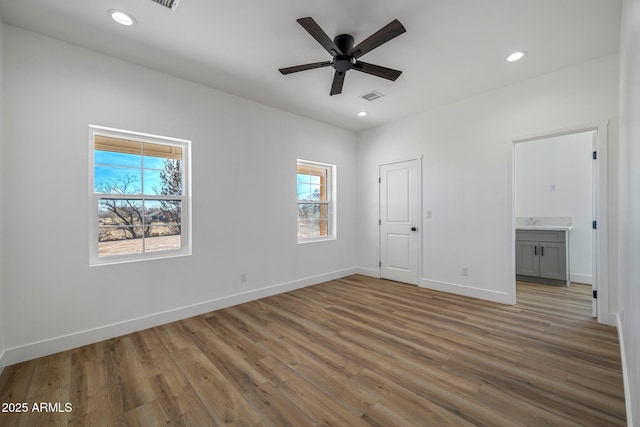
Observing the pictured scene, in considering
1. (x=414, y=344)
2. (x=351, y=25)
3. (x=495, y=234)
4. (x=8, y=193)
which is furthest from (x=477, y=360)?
(x=8, y=193)

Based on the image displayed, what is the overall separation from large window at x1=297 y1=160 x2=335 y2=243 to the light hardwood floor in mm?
1806

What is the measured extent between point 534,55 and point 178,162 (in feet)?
13.6

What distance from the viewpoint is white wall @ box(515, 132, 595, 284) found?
4586mm

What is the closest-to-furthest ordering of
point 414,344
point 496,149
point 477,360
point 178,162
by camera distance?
point 477,360 → point 414,344 → point 178,162 → point 496,149

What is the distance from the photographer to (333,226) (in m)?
5.17

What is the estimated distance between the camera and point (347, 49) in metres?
2.54

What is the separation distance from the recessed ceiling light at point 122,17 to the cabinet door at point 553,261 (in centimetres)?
614

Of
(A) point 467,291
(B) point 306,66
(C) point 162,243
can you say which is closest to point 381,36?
(B) point 306,66

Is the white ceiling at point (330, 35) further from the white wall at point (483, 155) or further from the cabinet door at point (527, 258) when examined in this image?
the cabinet door at point (527, 258)

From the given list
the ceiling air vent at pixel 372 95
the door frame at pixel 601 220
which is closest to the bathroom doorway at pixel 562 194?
the door frame at pixel 601 220

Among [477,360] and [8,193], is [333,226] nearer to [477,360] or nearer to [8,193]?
[477,360]

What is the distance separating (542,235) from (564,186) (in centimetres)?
106

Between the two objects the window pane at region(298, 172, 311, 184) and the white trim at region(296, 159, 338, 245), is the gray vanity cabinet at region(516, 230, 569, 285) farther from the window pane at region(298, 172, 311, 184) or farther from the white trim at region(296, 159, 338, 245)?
the window pane at region(298, 172, 311, 184)

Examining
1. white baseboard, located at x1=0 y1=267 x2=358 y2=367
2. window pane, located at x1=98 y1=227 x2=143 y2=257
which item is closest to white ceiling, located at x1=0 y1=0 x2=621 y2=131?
window pane, located at x1=98 y1=227 x2=143 y2=257
